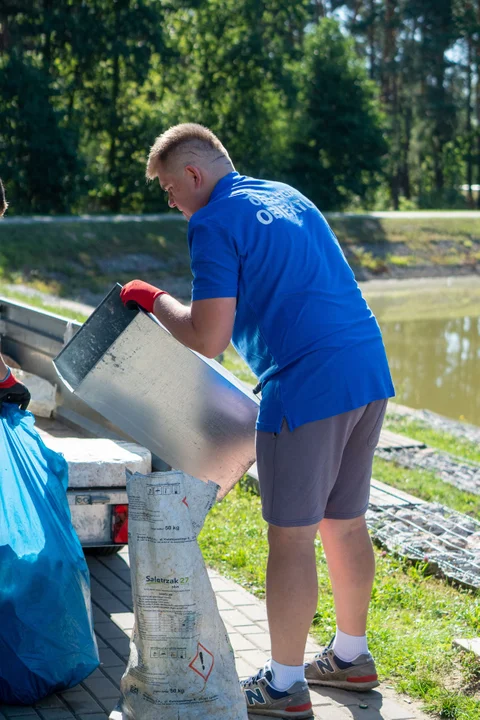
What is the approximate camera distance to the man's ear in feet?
10.4

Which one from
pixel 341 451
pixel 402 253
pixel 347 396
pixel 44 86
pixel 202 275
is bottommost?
pixel 402 253

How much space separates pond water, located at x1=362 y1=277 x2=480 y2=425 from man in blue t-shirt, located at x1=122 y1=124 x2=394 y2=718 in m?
9.58

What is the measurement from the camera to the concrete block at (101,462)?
13.1 feet

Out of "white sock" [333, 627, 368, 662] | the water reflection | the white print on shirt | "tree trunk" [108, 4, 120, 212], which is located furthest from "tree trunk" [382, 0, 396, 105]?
"white sock" [333, 627, 368, 662]

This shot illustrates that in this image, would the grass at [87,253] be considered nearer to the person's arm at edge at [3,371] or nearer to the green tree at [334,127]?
the green tree at [334,127]

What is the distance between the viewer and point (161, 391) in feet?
11.4

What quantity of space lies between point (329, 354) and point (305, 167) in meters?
38.4

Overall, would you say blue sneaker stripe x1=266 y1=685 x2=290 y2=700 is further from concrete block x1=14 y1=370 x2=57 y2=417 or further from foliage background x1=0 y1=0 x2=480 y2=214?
foliage background x1=0 y1=0 x2=480 y2=214

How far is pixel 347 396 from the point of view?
10.4ft

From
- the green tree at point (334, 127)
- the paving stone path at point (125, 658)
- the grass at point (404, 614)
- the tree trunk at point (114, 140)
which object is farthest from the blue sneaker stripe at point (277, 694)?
the green tree at point (334, 127)

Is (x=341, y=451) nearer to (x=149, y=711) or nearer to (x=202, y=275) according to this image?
(x=202, y=275)

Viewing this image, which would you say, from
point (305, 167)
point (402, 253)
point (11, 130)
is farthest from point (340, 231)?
point (11, 130)

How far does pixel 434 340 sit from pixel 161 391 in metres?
16.5

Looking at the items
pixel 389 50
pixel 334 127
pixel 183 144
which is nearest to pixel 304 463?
pixel 183 144
